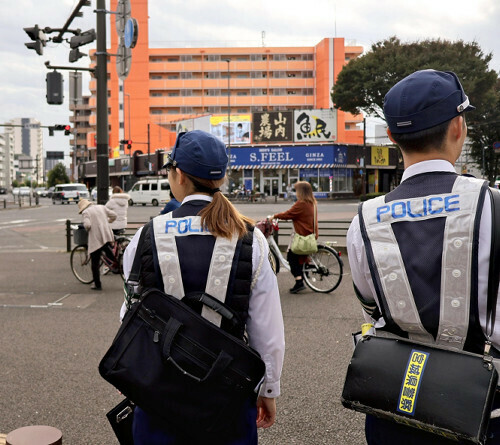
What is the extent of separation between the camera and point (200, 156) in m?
2.14

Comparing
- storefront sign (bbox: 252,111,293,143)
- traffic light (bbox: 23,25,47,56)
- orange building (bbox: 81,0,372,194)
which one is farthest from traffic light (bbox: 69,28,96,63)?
orange building (bbox: 81,0,372,194)

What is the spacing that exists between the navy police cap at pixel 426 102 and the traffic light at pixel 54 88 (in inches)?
486

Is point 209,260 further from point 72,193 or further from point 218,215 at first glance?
point 72,193

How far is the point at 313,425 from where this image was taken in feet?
12.2

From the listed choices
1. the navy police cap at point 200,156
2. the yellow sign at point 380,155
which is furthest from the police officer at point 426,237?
the yellow sign at point 380,155

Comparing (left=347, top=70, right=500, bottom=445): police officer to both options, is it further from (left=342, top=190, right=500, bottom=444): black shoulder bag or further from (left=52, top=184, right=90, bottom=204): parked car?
(left=52, top=184, right=90, bottom=204): parked car

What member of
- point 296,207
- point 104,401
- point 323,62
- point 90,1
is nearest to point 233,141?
point 323,62

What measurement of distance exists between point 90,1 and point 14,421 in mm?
10454

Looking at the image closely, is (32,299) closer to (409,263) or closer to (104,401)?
(104,401)

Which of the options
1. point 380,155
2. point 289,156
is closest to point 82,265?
point 289,156

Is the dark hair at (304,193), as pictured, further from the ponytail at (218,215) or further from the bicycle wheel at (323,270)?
the ponytail at (218,215)

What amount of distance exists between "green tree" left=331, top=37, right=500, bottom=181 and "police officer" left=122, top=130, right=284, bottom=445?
33.0 meters

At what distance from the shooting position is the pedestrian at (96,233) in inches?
359

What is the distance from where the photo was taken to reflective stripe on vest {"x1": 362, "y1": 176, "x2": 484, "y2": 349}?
5.25 feet
